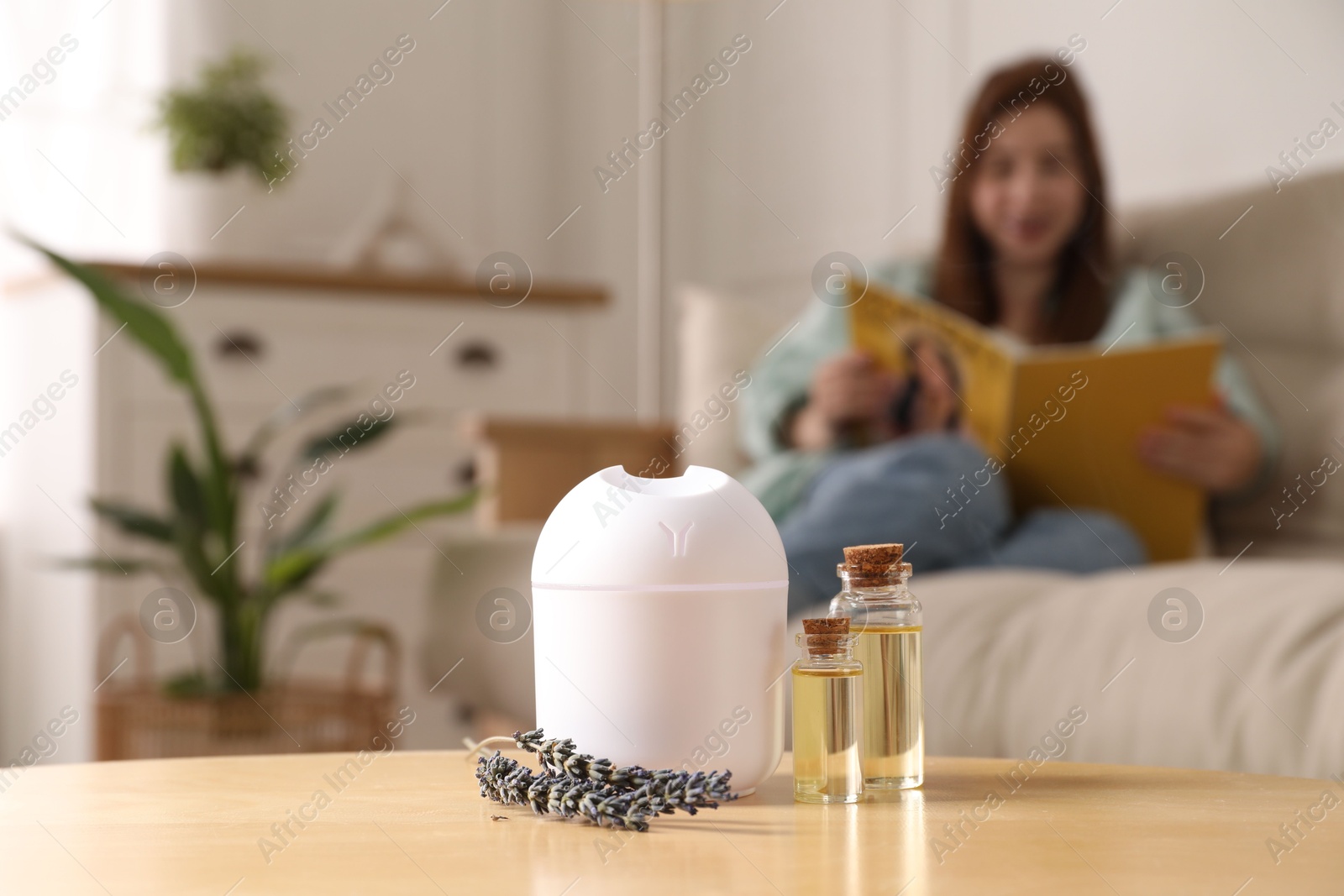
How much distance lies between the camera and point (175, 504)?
1949 millimetres

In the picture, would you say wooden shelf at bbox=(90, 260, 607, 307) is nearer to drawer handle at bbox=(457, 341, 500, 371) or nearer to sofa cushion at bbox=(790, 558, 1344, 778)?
drawer handle at bbox=(457, 341, 500, 371)

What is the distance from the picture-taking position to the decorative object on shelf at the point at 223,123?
257 cm

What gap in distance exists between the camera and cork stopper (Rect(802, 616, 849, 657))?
554 millimetres

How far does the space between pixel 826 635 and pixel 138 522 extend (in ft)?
5.15

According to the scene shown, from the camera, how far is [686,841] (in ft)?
1.62

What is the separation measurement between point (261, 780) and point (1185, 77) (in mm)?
1929

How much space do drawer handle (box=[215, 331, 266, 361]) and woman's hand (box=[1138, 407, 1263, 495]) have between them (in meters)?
1.53

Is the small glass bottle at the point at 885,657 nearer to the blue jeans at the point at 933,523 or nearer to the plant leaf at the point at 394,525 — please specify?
the blue jeans at the point at 933,523

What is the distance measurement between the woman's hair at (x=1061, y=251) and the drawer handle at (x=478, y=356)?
1.00 meters

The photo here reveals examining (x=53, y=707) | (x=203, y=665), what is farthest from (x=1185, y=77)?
(x=53, y=707)

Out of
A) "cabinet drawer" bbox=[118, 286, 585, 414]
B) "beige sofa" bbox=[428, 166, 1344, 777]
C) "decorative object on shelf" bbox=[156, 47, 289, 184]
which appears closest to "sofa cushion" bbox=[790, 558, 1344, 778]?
Result: "beige sofa" bbox=[428, 166, 1344, 777]

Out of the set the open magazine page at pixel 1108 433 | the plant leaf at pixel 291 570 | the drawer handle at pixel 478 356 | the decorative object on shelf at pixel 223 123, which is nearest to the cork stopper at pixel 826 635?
the open magazine page at pixel 1108 433

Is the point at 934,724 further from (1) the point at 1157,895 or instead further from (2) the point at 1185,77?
(2) the point at 1185,77

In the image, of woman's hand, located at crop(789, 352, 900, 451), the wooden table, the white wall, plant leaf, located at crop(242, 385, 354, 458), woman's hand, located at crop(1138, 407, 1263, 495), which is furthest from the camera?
plant leaf, located at crop(242, 385, 354, 458)
